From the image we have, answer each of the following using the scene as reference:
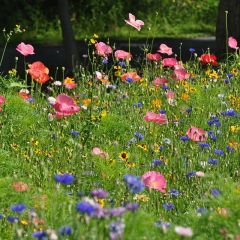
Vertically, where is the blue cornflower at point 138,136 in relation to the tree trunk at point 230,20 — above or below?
above

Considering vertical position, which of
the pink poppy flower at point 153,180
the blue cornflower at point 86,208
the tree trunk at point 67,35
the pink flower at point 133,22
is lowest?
the tree trunk at point 67,35

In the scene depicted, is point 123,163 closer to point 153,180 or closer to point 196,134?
point 196,134

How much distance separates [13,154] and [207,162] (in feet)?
4.38

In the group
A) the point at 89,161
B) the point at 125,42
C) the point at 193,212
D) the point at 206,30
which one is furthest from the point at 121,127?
the point at 206,30

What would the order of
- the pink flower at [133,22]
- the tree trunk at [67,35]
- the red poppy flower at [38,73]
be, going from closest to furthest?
the red poppy flower at [38,73] < the pink flower at [133,22] < the tree trunk at [67,35]

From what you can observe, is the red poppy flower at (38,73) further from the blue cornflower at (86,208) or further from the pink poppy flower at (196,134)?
the blue cornflower at (86,208)

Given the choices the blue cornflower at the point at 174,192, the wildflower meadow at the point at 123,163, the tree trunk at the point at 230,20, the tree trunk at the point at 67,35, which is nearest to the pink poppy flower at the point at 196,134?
the wildflower meadow at the point at 123,163

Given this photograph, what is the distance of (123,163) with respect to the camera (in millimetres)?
4246

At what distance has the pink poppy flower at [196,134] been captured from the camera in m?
4.12

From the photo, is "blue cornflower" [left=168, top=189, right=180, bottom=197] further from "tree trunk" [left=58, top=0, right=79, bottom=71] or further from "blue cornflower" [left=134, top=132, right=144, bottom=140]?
"tree trunk" [left=58, top=0, right=79, bottom=71]

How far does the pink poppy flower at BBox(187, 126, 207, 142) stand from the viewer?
4117 millimetres

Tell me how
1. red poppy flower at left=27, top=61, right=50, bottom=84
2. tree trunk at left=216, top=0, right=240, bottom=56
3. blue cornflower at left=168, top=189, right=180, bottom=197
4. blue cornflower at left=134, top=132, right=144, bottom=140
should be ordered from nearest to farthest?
blue cornflower at left=168, top=189, right=180, bottom=197, blue cornflower at left=134, top=132, right=144, bottom=140, red poppy flower at left=27, top=61, right=50, bottom=84, tree trunk at left=216, top=0, right=240, bottom=56

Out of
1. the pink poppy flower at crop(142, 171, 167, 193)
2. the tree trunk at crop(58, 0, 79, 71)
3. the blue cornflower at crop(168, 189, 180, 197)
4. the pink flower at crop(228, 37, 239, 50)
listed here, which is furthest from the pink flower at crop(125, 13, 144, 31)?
the tree trunk at crop(58, 0, 79, 71)

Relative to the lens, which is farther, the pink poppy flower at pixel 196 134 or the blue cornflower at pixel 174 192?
the pink poppy flower at pixel 196 134
